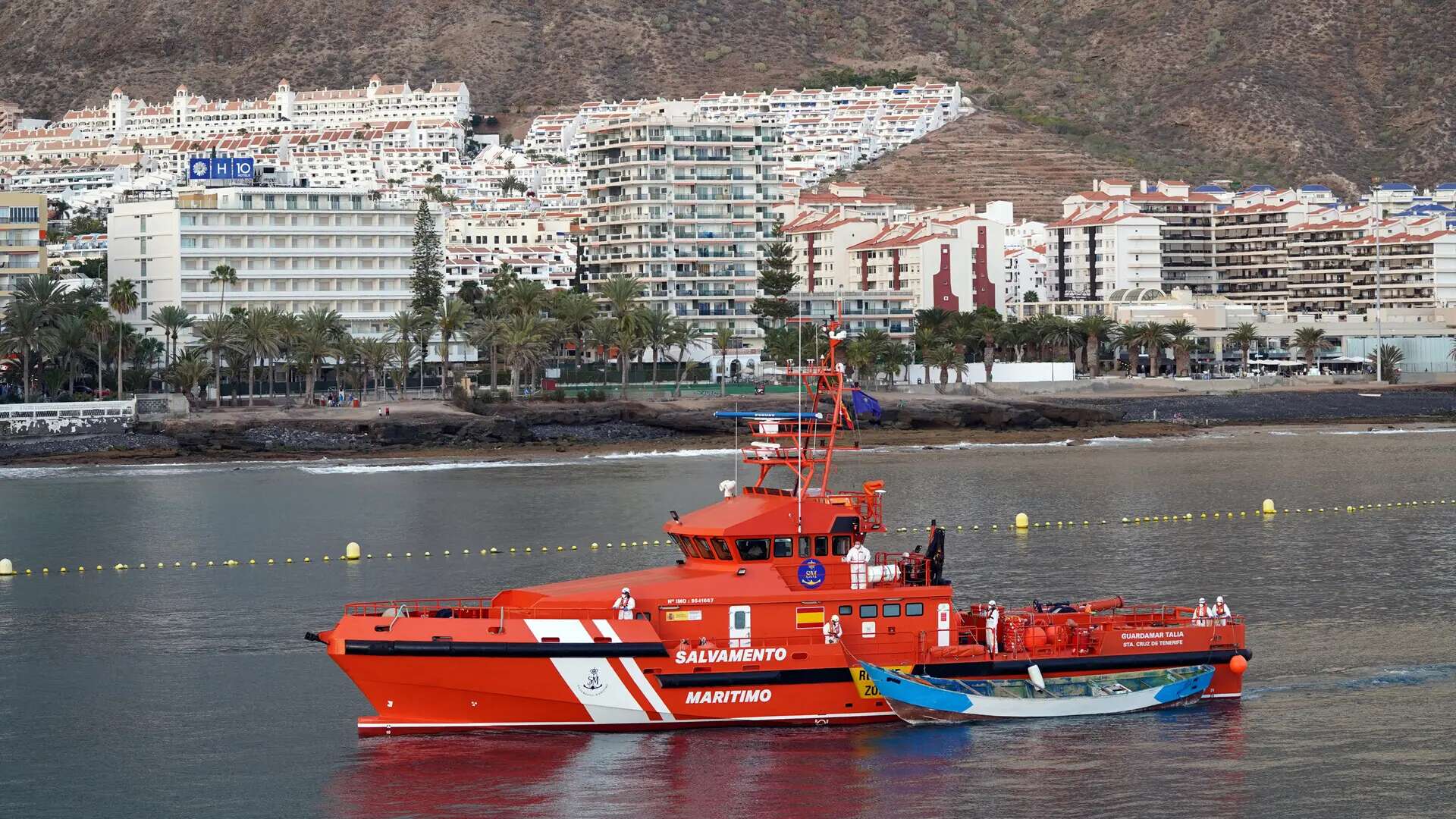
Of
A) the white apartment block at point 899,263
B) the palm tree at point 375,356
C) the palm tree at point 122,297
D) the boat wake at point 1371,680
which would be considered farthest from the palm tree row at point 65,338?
the boat wake at point 1371,680

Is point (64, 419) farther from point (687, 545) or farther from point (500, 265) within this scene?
point (687, 545)

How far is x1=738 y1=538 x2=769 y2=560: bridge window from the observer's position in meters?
37.1

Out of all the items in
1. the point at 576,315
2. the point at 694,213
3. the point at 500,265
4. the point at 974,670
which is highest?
the point at 694,213

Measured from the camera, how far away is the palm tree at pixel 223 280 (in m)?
135

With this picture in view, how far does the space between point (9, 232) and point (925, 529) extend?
95.2m

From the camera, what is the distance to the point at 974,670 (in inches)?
1479

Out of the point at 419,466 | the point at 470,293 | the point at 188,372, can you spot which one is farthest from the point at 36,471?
the point at 470,293

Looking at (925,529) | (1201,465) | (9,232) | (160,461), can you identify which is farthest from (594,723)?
(9,232)

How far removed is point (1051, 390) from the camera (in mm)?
148750

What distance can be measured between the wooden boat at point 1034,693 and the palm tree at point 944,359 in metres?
108

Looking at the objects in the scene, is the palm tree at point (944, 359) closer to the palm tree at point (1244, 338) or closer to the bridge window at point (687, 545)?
the palm tree at point (1244, 338)

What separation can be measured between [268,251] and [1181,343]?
71.8 metres

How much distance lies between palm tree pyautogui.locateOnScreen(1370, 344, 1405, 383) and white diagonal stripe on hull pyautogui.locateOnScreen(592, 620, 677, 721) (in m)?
137

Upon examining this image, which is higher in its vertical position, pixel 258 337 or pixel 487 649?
pixel 258 337
